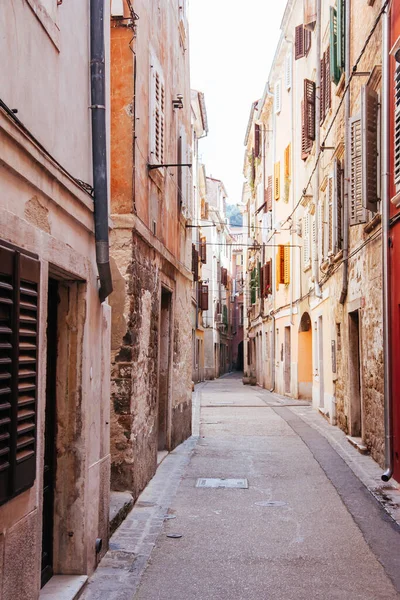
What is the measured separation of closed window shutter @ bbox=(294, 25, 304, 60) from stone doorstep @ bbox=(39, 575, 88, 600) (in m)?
19.0

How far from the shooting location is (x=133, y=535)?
668 cm

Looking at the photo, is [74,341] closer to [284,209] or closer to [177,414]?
[177,414]

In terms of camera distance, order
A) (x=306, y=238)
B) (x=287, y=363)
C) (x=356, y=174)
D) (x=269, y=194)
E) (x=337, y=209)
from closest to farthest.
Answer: (x=356, y=174) < (x=337, y=209) < (x=306, y=238) < (x=287, y=363) < (x=269, y=194)

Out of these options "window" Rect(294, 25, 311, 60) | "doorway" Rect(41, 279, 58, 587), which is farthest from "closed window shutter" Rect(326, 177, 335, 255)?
"doorway" Rect(41, 279, 58, 587)

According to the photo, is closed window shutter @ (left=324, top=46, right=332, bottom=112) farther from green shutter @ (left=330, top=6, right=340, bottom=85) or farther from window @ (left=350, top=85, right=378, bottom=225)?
window @ (left=350, top=85, right=378, bottom=225)

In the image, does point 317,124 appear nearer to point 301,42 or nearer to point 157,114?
point 301,42

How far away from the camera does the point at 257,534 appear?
675 cm

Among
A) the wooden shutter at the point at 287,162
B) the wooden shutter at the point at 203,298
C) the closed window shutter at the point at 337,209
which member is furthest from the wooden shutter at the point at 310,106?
the wooden shutter at the point at 203,298

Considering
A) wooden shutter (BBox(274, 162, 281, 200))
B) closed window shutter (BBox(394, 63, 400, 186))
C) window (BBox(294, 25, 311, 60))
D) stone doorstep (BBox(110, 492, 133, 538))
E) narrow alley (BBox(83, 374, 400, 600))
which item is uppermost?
window (BBox(294, 25, 311, 60))

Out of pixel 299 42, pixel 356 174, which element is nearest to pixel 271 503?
pixel 356 174

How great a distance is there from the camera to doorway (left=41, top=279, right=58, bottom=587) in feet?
17.2

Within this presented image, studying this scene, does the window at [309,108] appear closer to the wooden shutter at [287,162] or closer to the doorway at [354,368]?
the doorway at [354,368]

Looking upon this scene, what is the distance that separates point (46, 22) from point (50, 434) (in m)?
2.78

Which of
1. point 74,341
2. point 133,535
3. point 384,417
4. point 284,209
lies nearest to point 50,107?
point 74,341
